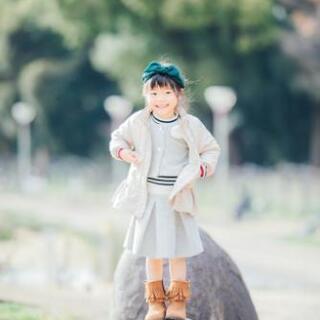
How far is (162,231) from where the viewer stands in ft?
14.4

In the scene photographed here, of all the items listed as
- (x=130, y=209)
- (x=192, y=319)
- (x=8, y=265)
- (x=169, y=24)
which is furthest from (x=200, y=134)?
(x=169, y=24)

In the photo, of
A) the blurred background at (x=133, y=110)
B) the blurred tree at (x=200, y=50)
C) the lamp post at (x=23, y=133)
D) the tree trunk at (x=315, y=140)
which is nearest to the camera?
the blurred background at (x=133, y=110)

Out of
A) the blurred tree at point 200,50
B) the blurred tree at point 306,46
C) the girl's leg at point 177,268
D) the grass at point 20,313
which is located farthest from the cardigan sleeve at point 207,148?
the blurred tree at point 306,46

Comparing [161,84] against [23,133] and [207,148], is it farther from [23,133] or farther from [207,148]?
[23,133]

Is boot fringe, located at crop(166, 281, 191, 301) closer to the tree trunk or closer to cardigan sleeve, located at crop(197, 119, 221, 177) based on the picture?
cardigan sleeve, located at crop(197, 119, 221, 177)

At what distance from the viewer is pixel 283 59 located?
23.9 metres

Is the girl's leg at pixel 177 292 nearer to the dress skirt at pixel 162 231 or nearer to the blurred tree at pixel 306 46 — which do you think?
the dress skirt at pixel 162 231

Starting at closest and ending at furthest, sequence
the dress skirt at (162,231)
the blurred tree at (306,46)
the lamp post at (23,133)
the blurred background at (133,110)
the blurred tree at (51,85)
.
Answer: the dress skirt at (162,231) < the blurred background at (133,110) < the blurred tree at (306,46) < the lamp post at (23,133) < the blurred tree at (51,85)

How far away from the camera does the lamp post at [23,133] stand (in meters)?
24.9

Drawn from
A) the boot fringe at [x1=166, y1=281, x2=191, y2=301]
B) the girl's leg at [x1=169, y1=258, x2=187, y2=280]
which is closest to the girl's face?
the girl's leg at [x1=169, y1=258, x2=187, y2=280]

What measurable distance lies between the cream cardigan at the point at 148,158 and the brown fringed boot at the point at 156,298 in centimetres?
37

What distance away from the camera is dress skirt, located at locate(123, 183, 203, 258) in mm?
4383

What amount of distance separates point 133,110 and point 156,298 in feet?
69.8

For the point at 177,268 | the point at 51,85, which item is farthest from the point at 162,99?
the point at 51,85
